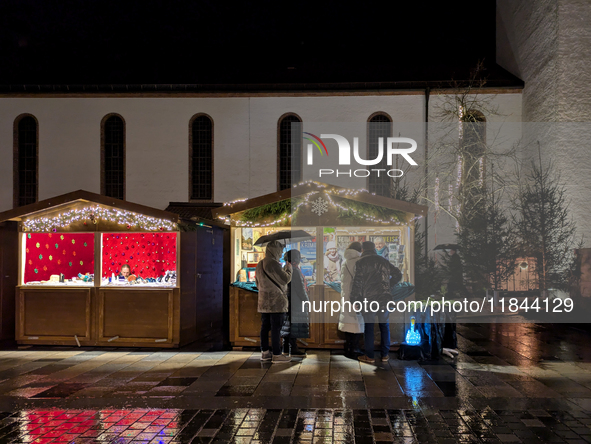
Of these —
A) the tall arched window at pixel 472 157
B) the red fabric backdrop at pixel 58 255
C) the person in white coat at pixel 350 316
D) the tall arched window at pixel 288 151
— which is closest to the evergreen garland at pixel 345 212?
the person in white coat at pixel 350 316

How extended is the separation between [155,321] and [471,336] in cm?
683

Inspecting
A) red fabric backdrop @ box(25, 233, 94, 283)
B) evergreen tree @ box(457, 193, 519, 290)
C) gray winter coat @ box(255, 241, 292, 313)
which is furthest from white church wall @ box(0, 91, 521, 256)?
gray winter coat @ box(255, 241, 292, 313)

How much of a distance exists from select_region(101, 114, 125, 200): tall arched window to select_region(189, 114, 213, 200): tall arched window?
3.05m

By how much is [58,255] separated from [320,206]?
5288 millimetres

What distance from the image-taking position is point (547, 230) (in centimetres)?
1850

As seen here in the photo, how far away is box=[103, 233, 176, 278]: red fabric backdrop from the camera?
33.2 feet

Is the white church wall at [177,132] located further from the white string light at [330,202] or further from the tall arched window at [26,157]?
the white string light at [330,202]

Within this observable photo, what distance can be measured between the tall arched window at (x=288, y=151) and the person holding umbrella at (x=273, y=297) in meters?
14.0

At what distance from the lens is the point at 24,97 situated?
75.1ft

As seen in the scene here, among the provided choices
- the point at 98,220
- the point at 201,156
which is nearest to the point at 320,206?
the point at 98,220

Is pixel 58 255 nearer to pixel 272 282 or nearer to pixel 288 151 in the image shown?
pixel 272 282

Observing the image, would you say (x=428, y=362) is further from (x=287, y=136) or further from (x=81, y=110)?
(x=81, y=110)

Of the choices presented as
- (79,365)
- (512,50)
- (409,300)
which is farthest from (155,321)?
(512,50)

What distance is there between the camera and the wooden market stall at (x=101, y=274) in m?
9.86
